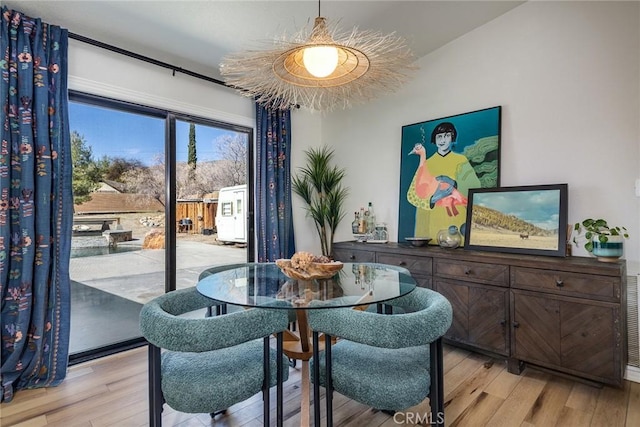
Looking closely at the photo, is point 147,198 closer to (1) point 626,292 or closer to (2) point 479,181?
(2) point 479,181

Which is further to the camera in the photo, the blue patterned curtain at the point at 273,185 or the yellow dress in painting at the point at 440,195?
the blue patterned curtain at the point at 273,185

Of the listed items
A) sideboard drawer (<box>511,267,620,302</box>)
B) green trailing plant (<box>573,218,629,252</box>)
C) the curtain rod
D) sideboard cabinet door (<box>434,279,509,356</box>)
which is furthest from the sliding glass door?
green trailing plant (<box>573,218,629,252</box>)

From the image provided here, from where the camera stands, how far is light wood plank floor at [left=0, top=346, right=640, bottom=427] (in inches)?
66.7

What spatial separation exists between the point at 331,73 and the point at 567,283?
6.20 ft

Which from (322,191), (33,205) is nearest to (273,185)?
(322,191)

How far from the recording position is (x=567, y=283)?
1.96 m

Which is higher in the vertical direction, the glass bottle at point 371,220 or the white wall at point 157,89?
the white wall at point 157,89

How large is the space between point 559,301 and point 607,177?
896 mm

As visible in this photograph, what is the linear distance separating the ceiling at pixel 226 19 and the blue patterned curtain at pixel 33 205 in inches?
11.2

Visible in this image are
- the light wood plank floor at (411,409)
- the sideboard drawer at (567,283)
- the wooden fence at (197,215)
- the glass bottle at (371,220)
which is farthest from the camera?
the glass bottle at (371,220)

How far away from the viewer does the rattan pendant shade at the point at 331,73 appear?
58.3 inches

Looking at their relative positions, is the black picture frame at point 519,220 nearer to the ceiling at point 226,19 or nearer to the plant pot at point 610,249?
the plant pot at point 610,249

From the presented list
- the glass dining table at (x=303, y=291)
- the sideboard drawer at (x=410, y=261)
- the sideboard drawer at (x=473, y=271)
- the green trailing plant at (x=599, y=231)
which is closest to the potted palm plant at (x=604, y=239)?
the green trailing plant at (x=599, y=231)

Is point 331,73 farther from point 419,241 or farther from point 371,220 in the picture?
point 371,220
